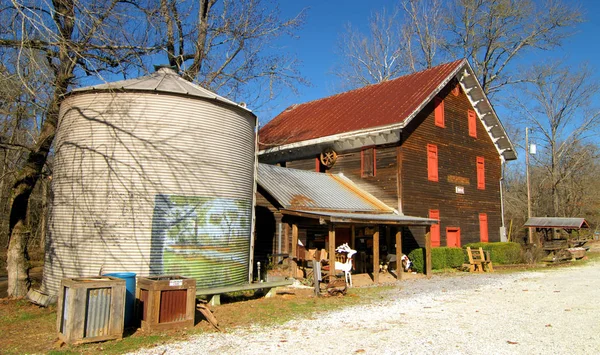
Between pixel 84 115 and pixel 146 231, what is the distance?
3146 millimetres

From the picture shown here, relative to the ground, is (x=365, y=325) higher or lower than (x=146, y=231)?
lower

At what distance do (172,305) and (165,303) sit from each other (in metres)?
0.14

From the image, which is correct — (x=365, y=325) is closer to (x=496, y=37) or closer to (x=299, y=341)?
(x=299, y=341)

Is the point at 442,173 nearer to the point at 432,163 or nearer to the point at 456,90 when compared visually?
the point at 432,163

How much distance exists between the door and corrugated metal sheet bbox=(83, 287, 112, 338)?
1718 cm

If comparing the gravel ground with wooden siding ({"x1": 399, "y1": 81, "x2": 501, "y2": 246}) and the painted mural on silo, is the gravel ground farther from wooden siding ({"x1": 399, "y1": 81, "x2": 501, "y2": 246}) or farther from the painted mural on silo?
wooden siding ({"x1": 399, "y1": 81, "x2": 501, "y2": 246})

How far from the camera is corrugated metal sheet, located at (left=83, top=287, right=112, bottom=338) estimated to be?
7.20m

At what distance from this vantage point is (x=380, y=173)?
1961 centimetres

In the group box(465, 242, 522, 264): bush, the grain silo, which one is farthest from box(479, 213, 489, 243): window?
the grain silo

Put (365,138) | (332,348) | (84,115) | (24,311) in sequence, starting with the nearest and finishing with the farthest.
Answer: (332,348) → (24,311) → (84,115) → (365,138)

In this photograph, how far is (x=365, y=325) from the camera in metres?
8.51

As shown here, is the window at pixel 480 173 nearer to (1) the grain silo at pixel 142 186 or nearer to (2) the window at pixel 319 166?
(2) the window at pixel 319 166

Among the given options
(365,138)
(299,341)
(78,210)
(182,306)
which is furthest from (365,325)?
(365,138)

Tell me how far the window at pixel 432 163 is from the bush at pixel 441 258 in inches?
135
